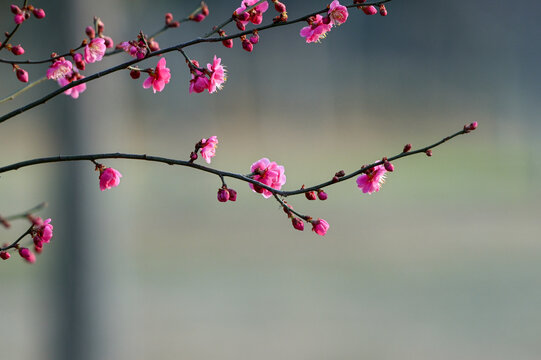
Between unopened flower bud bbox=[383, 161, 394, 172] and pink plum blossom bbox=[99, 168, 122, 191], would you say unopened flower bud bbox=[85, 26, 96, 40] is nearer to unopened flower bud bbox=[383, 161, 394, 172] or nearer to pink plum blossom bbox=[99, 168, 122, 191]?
pink plum blossom bbox=[99, 168, 122, 191]

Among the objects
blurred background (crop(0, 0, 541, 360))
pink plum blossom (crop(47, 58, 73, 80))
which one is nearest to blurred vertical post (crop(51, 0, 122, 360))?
blurred background (crop(0, 0, 541, 360))

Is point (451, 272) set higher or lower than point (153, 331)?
higher

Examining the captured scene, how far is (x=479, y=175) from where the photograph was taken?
195 inches

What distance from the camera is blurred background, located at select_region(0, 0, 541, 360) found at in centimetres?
290

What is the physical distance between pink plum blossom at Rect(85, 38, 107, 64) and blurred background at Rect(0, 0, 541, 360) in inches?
55.8

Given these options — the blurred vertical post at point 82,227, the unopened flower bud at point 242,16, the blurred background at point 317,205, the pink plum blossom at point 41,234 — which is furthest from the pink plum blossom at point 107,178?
the blurred background at point 317,205

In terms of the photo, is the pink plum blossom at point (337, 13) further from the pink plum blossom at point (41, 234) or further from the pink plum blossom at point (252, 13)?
the pink plum blossom at point (41, 234)

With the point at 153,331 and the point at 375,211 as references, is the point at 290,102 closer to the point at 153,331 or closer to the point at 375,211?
the point at 375,211

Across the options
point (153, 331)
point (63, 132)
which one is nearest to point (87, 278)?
point (63, 132)

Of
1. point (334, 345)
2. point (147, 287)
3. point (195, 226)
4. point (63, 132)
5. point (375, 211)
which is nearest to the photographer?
point (63, 132)

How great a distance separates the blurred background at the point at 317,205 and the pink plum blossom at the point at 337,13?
4.90ft

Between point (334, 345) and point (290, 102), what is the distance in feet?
6.13

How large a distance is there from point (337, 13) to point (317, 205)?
11.9 ft

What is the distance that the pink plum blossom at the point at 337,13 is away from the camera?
25.2 inches
